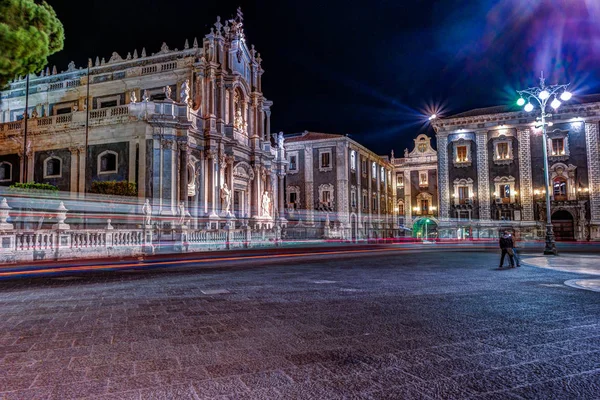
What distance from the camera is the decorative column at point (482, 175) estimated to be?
133ft

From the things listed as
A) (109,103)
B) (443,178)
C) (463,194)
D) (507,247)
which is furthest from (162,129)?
(463,194)

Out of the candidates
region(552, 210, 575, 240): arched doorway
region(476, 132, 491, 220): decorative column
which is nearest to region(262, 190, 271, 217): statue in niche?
region(476, 132, 491, 220): decorative column

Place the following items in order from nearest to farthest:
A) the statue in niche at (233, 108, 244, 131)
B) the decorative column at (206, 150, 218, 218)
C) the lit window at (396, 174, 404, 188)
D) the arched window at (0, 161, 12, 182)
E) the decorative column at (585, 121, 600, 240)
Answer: the decorative column at (206, 150, 218, 218) < the arched window at (0, 161, 12, 182) < the statue in niche at (233, 108, 244, 131) < the decorative column at (585, 121, 600, 240) < the lit window at (396, 174, 404, 188)

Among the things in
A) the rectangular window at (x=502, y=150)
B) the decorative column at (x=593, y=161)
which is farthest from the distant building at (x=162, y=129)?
the decorative column at (x=593, y=161)

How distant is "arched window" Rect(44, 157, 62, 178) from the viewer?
95.7 feet

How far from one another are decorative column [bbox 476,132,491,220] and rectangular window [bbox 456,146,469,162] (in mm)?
1345

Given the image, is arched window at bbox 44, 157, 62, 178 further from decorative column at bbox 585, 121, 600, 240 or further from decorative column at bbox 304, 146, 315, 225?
decorative column at bbox 585, 121, 600, 240

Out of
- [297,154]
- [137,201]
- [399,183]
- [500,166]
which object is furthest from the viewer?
[399,183]

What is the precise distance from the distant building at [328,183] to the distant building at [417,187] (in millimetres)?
8631

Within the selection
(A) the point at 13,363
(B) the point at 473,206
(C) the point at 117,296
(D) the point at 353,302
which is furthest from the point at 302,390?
(B) the point at 473,206

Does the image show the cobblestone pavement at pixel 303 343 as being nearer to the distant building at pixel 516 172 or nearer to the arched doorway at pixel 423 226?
the distant building at pixel 516 172

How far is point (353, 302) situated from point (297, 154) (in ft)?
143

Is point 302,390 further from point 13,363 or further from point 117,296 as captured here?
point 117,296

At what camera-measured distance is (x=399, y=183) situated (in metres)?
62.5
